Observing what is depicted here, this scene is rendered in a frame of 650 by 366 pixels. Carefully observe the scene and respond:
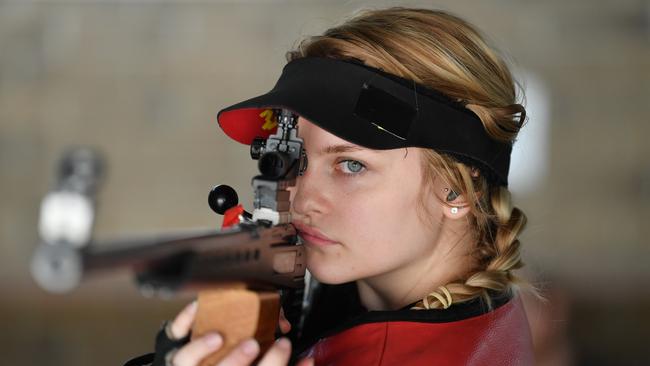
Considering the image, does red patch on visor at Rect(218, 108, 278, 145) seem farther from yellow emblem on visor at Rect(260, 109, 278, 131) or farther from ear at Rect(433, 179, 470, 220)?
ear at Rect(433, 179, 470, 220)

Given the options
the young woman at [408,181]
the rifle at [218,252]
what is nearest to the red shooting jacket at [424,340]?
the young woman at [408,181]

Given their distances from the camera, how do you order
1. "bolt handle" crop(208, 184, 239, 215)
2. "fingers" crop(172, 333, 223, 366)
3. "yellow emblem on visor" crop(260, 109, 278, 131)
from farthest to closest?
"yellow emblem on visor" crop(260, 109, 278, 131)
"bolt handle" crop(208, 184, 239, 215)
"fingers" crop(172, 333, 223, 366)

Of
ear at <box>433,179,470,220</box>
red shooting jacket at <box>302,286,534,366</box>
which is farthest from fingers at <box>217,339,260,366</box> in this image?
ear at <box>433,179,470,220</box>

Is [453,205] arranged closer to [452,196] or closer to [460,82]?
[452,196]

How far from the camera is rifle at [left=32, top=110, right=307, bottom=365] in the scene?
0.67 m

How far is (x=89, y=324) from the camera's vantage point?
14.4 ft

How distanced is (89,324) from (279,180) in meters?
3.61

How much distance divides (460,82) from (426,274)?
12.0 inches

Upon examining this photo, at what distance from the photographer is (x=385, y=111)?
1162 millimetres

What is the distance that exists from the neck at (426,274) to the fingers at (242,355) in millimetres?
396

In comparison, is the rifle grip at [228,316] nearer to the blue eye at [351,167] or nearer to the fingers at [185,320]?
the fingers at [185,320]

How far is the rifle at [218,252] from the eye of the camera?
67cm

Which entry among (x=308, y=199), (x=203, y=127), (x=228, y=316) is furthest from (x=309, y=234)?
(x=203, y=127)

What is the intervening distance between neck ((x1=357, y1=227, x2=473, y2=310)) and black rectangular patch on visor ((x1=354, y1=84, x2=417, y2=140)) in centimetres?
22
